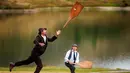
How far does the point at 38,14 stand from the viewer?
315 feet

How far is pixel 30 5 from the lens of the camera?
4181 inches

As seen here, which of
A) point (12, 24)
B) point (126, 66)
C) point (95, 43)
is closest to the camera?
point (126, 66)

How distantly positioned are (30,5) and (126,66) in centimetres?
7556

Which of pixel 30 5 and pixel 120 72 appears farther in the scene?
pixel 30 5

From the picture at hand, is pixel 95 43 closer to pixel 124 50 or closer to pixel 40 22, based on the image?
pixel 124 50

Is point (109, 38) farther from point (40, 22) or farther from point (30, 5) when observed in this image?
point (30, 5)

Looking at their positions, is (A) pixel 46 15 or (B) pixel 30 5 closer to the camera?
(A) pixel 46 15

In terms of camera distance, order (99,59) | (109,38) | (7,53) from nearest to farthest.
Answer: (99,59)
(7,53)
(109,38)

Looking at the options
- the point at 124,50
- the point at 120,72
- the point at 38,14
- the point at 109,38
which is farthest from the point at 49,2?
the point at 120,72

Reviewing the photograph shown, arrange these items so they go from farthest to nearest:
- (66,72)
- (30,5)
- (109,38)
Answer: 1. (30,5)
2. (109,38)
3. (66,72)

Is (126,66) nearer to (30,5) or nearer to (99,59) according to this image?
(99,59)

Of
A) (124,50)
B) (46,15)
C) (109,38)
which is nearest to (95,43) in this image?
(109,38)

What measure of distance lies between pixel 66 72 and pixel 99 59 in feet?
47.6

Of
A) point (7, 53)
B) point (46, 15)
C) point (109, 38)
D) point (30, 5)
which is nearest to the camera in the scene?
point (7, 53)
